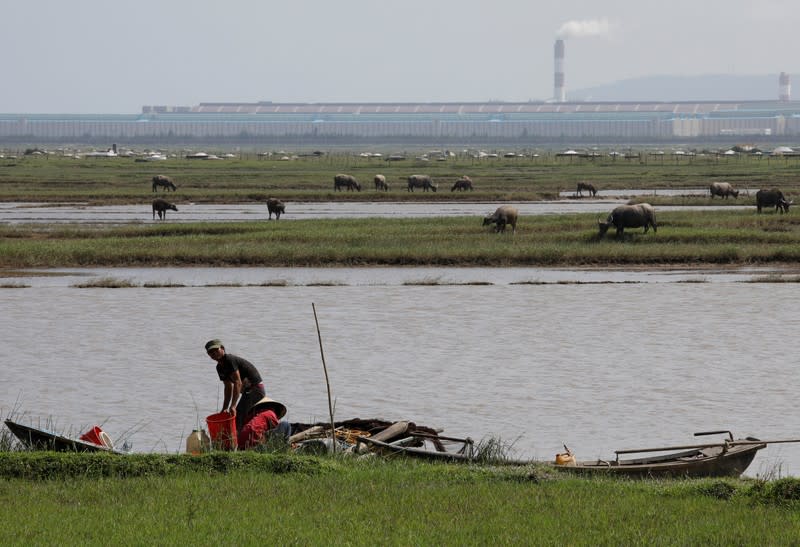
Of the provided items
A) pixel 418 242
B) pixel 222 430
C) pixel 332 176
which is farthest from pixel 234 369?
pixel 332 176

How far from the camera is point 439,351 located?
22.9m

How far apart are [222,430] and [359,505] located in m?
3.06

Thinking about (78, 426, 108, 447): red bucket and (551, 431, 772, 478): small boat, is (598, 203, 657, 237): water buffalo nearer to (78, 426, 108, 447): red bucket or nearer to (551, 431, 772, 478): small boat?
(551, 431, 772, 478): small boat

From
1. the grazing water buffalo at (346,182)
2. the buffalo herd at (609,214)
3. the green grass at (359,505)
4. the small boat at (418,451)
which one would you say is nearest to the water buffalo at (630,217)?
the buffalo herd at (609,214)

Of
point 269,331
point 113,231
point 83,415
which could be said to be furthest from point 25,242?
point 83,415

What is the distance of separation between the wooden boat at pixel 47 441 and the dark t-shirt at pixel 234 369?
1413 mm

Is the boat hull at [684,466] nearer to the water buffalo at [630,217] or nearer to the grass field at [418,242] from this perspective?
the grass field at [418,242]

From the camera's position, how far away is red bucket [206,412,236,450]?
13914 millimetres

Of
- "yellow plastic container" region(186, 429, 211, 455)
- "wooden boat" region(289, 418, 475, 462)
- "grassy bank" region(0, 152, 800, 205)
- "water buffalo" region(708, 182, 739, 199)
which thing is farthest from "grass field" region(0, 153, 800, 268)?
"yellow plastic container" region(186, 429, 211, 455)

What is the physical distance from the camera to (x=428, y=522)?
10.8 m

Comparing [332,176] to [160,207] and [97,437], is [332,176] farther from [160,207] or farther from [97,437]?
[97,437]

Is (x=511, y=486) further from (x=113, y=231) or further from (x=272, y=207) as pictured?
(x=272, y=207)

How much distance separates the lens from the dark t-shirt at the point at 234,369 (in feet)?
Result: 45.8

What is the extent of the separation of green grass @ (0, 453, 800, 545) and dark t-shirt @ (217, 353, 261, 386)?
4.05ft
